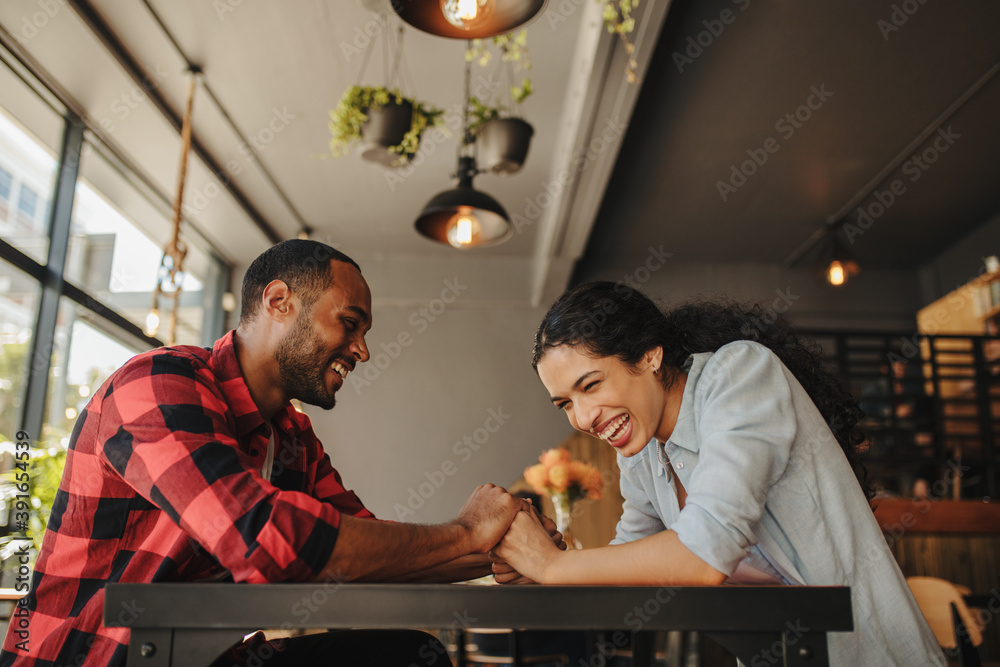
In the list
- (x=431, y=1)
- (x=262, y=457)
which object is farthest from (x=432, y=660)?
(x=431, y=1)

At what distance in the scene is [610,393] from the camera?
4.83ft

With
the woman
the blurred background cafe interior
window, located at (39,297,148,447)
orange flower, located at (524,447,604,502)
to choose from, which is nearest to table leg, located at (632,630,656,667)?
the woman

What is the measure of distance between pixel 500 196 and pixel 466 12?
3608mm

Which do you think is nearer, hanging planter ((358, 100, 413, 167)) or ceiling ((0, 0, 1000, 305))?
hanging planter ((358, 100, 413, 167))

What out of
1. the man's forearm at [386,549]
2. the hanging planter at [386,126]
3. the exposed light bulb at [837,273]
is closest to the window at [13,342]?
the hanging planter at [386,126]

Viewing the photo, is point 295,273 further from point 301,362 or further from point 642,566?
point 642,566

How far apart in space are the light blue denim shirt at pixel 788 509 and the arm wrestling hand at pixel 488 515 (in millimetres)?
298

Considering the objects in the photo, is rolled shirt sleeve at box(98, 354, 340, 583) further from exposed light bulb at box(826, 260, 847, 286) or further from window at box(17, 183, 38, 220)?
exposed light bulb at box(826, 260, 847, 286)

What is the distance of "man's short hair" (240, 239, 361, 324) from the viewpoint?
1.57 metres

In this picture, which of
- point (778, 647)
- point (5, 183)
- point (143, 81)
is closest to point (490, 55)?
point (143, 81)

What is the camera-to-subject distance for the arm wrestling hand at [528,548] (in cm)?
124

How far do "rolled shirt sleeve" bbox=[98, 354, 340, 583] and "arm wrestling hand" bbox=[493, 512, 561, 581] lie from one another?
1.19ft

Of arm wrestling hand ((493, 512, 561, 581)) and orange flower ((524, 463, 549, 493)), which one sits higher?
orange flower ((524, 463, 549, 493))

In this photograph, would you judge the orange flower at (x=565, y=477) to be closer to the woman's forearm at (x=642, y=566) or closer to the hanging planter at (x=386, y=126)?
the hanging planter at (x=386, y=126)
